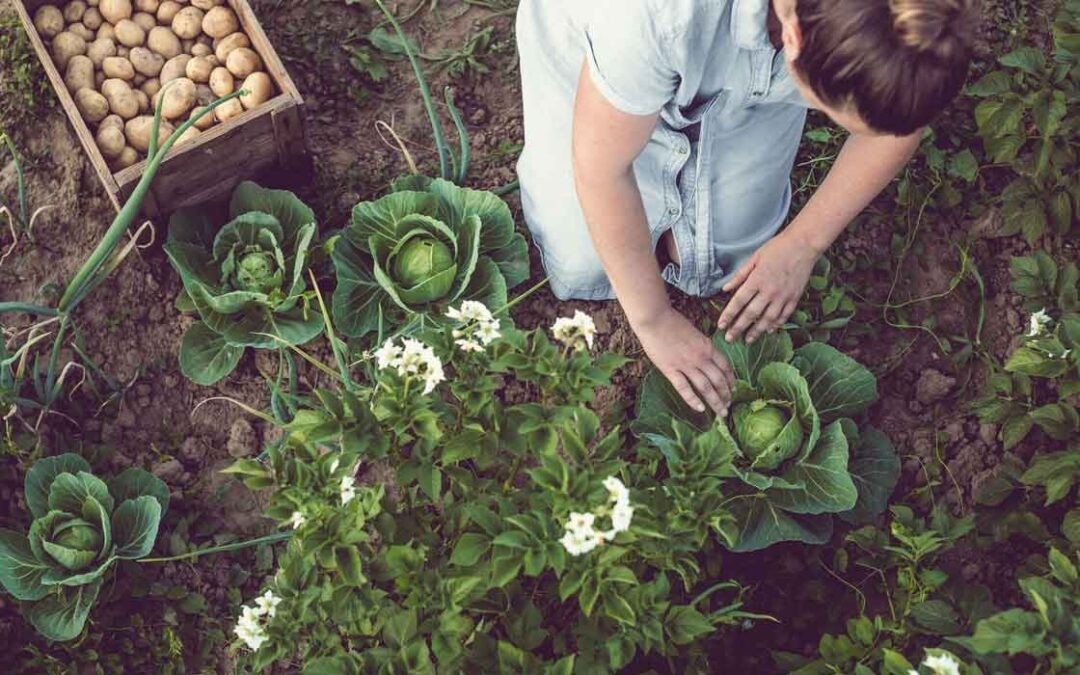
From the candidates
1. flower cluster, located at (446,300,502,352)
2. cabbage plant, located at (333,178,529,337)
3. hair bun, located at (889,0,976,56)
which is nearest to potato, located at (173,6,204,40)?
cabbage plant, located at (333,178,529,337)

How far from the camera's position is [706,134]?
72.6 inches

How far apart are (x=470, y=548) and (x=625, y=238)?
0.67 meters

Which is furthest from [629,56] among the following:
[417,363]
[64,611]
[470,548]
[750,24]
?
[64,611]

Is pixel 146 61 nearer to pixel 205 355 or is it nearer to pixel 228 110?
pixel 228 110

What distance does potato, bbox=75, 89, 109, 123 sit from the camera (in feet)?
6.84

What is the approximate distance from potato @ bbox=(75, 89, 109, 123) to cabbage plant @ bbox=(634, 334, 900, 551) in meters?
1.29

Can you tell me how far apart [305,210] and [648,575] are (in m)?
1.07

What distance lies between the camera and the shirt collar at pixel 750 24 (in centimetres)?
148

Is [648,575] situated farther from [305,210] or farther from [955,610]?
[305,210]

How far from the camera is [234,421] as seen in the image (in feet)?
7.29

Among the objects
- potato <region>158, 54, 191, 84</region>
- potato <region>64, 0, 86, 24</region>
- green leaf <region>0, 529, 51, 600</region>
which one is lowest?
green leaf <region>0, 529, 51, 600</region>

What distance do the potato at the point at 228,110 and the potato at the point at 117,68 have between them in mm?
226

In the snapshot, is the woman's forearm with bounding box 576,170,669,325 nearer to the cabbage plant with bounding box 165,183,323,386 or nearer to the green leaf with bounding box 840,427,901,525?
the green leaf with bounding box 840,427,901,525

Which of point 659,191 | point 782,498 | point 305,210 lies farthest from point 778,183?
point 305,210
